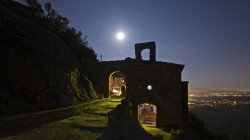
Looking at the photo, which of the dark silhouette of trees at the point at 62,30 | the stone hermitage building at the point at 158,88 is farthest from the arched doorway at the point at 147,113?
the dark silhouette of trees at the point at 62,30

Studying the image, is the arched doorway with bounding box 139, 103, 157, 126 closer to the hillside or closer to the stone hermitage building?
the stone hermitage building

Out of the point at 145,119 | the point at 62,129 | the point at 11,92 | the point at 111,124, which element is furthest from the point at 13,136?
the point at 145,119

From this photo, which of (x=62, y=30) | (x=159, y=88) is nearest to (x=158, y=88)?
(x=159, y=88)

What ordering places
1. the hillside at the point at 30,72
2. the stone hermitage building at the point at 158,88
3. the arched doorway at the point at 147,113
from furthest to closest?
1. the arched doorway at the point at 147,113
2. the stone hermitage building at the point at 158,88
3. the hillside at the point at 30,72

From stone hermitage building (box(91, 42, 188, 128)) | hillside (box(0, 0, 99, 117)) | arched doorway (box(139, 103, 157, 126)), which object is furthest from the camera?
arched doorway (box(139, 103, 157, 126))

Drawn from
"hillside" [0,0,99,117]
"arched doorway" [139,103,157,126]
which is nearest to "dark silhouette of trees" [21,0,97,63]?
"hillside" [0,0,99,117]

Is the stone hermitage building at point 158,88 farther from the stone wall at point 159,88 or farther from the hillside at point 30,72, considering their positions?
the hillside at point 30,72

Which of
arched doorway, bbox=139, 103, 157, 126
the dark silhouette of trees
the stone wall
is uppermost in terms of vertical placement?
the dark silhouette of trees

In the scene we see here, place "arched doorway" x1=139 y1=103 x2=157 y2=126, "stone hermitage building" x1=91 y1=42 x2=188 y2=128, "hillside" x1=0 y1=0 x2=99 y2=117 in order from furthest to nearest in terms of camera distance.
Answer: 1. "arched doorway" x1=139 y1=103 x2=157 y2=126
2. "stone hermitage building" x1=91 y1=42 x2=188 y2=128
3. "hillside" x1=0 y1=0 x2=99 y2=117

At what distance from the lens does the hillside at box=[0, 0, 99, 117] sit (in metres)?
4.96

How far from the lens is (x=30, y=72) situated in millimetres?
5973

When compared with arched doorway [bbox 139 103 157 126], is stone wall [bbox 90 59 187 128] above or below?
above

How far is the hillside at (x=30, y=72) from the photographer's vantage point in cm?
496

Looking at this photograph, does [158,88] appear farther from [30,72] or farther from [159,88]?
[30,72]
